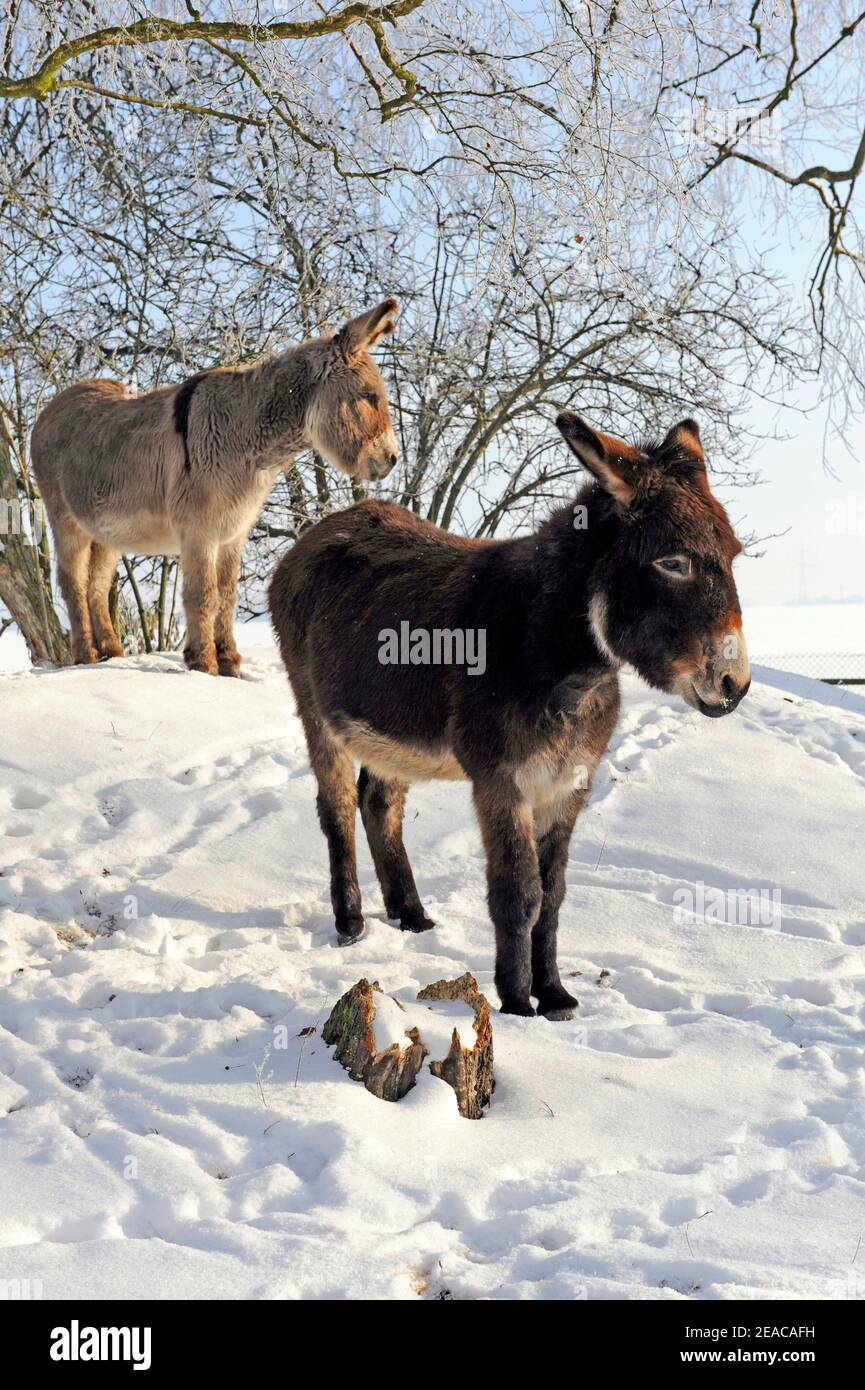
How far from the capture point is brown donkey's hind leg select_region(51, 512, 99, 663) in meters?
10.5

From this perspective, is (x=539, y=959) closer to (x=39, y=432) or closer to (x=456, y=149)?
(x=456, y=149)

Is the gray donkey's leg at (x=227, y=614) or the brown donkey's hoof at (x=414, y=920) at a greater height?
the gray donkey's leg at (x=227, y=614)

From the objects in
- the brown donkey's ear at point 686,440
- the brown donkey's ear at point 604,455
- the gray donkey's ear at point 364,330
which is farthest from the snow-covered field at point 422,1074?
the gray donkey's ear at point 364,330

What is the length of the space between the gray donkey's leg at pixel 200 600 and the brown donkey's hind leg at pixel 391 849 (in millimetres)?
3797

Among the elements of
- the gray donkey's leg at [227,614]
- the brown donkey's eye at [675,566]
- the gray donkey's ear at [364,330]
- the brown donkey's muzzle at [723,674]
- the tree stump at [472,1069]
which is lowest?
the tree stump at [472,1069]

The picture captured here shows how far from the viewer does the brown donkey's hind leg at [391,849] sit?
19.9 ft

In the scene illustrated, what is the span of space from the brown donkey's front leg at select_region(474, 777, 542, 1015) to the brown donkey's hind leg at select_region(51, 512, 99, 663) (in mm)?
6519

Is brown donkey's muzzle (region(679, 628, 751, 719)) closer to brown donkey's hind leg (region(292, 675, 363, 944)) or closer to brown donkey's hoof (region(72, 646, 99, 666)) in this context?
brown donkey's hind leg (region(292, 675, 363, 944))

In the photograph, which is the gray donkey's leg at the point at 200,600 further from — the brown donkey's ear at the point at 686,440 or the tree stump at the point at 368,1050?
the tree stump at the point at 368,1050

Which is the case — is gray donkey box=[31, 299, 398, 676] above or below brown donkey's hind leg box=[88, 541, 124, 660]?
above

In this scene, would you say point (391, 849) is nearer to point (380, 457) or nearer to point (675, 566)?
point (675, 566)

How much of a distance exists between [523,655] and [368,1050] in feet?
5.23

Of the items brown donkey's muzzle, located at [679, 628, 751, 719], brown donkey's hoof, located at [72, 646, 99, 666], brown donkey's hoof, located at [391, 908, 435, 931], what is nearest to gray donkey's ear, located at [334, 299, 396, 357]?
brown donkey's hoof, located at [72, 646, 99, 666]

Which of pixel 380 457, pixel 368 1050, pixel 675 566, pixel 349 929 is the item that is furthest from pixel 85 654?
pixel 675 566
